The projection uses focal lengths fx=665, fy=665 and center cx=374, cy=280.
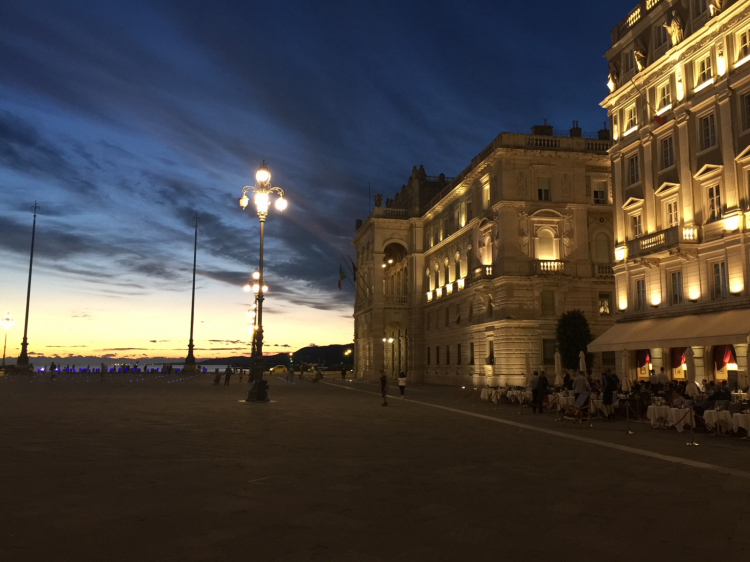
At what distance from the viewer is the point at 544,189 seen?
1866 inches

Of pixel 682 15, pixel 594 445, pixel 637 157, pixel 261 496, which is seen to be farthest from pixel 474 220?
pixel 261 496

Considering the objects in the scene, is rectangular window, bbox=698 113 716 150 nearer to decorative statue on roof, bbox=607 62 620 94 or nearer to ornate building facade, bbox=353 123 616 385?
decorative statue on roof, bbox=607 62 620 94

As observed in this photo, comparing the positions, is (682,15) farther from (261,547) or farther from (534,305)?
(261,547)

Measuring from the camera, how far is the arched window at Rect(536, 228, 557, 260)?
4672cm

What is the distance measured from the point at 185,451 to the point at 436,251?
50.8m

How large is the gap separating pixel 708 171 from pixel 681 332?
7.06m

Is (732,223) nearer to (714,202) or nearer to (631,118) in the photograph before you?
(714,202)

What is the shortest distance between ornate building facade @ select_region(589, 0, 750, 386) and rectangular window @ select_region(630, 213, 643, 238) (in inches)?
2.0

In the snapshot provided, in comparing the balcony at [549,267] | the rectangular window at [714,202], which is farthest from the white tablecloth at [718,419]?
the balcony at [549,267]

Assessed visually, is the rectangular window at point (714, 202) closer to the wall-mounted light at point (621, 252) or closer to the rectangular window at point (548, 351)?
the wall-mounted light at point (621, 252)

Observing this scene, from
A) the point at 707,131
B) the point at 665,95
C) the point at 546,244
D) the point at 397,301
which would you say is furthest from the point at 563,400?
the point at 397,301

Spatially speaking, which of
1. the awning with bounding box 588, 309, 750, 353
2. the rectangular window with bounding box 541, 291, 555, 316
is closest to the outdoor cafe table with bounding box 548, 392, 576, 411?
the awning with bounding box 588, 309, 750, 353

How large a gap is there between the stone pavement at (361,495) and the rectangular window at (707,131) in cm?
1572

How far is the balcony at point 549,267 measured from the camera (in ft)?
150
